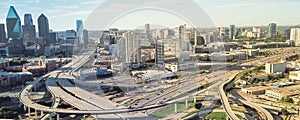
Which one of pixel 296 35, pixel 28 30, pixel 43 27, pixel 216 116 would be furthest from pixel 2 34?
pixel 296 35

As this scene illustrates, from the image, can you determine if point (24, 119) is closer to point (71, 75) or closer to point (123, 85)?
point (123, 85)

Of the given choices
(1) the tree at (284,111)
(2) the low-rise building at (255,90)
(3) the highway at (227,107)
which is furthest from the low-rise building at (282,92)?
(3) the highway at (227,107)

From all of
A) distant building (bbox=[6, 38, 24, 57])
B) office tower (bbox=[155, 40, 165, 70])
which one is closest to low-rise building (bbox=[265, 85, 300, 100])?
office tower (bbox=[155, 40, 165, 70])

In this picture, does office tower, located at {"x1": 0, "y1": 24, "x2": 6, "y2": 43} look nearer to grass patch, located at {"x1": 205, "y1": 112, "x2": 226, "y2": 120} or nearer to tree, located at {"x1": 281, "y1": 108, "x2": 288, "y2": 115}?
grass patch, located at {"x1": 205, "y1": 112, "x2": 226, "y2": 120}

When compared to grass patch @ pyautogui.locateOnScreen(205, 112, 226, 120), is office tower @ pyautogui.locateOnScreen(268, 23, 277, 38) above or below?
above

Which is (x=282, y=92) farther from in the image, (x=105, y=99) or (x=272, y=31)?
(x=272, y=31)

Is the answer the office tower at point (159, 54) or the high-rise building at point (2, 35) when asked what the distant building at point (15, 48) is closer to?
the high-rise building at point (2, 35)
